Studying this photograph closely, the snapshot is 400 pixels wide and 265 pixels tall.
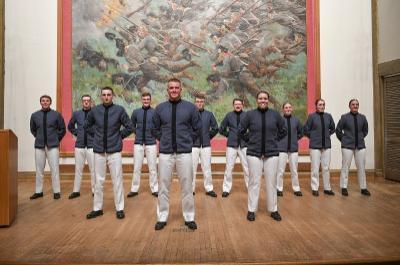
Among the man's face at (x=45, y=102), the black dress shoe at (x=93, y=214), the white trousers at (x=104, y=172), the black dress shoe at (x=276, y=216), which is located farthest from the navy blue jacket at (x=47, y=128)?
the black dress shoe at (x=276, y=216)

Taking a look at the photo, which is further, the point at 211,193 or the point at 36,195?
the point at 211,193

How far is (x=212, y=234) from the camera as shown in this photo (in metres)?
4.67

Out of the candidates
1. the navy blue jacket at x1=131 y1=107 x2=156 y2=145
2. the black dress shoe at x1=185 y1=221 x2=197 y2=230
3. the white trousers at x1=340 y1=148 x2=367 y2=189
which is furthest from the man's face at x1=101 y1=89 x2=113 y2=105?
the white trousers at x1=340 y1=148 x2=367 y2=189

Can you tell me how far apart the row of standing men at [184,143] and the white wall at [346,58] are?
Answer: 2397mm

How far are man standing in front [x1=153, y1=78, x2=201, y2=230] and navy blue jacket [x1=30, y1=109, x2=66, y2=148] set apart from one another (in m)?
3.02

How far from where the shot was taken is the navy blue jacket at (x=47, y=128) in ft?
23.6

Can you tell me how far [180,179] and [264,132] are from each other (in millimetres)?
1401

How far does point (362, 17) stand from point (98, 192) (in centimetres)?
796

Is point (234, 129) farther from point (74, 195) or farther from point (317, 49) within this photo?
point (317, 49)

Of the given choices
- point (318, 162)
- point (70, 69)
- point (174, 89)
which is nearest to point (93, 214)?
point (174, 89)

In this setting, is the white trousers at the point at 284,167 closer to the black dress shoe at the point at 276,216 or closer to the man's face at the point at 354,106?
the man's face at the point at 354,106

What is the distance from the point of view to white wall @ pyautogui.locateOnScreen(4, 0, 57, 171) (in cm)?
955

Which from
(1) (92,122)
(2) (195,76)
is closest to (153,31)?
(2) (195,76)

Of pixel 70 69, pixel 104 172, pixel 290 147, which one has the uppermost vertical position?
pixel 70 69
